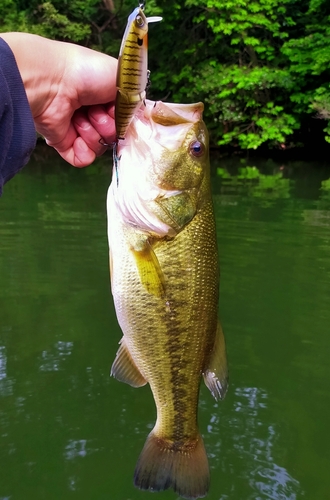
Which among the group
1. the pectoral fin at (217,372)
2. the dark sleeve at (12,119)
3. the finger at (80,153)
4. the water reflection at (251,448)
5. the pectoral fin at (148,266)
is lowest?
the water reflection at (251,448)

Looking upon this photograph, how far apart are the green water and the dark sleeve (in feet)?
8.79

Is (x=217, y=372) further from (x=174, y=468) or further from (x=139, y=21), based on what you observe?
(x=139, y=21)

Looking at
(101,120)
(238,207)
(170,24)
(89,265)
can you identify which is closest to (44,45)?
(101,120)

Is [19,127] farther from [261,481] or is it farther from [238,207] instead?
[238,207]

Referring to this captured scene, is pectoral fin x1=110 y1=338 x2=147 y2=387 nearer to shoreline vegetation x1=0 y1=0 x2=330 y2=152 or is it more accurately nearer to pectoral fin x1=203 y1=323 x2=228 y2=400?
pectoral fin x1=203 y1=323 x2=228 y2=400

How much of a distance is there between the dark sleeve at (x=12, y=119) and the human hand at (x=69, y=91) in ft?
0.51

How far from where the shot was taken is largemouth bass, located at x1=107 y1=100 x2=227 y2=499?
166 centimetres

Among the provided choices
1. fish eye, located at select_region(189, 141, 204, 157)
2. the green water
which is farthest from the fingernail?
the green water

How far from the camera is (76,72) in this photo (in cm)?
178

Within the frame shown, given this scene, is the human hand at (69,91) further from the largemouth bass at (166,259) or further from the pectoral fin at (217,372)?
the pectoral fin at (217,372)

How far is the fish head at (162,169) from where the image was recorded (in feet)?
5.35

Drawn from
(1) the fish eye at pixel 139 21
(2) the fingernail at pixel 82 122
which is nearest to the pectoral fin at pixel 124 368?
(2) the fingernail at pixel 82 122

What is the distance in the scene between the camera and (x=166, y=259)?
1.69m

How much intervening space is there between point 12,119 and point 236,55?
1716cm
